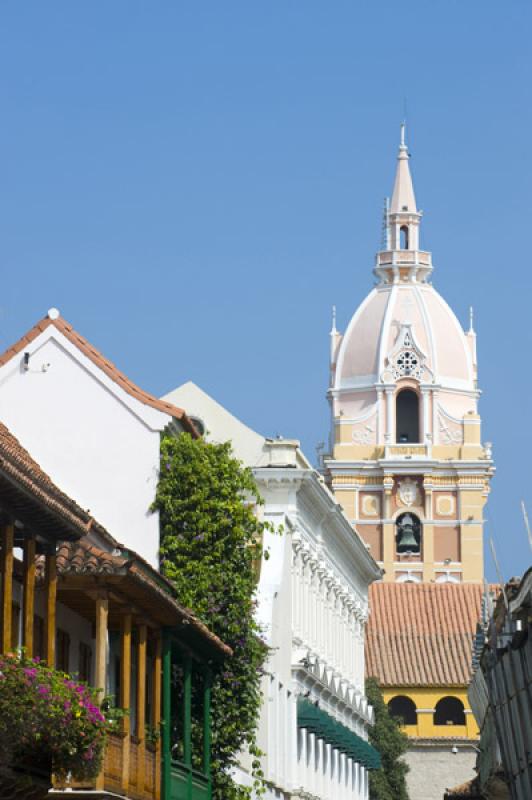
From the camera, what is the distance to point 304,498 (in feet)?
197

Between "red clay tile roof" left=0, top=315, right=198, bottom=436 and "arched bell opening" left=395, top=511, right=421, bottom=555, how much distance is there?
309 ft

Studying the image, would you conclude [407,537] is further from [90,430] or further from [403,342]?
[90,430]

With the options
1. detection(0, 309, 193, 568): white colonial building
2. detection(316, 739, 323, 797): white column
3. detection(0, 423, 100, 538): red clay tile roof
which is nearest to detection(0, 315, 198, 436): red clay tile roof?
detection(0, 309, 193, 568): white colonial building

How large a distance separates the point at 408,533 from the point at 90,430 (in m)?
95.8

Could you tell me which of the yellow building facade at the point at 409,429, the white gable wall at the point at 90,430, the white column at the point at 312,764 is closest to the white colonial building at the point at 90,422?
the white gable wall at the point at 90,430

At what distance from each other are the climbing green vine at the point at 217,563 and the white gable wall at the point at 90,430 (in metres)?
0.37

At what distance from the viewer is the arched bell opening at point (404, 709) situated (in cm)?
10806

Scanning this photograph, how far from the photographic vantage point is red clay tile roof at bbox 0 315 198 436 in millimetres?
41906

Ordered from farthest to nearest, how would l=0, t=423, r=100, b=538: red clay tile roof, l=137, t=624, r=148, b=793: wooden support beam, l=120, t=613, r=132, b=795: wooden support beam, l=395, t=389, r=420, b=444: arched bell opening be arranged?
1. l=395, t=389, r=420, b=444: arched bell opening
2. l=137, t=624, r=148, b=793: wooden support beam
3. l=120, t=613, r=132, b=795: wooden support beam
4. l=0, t=423, r=100, b=538: red clay tile roof

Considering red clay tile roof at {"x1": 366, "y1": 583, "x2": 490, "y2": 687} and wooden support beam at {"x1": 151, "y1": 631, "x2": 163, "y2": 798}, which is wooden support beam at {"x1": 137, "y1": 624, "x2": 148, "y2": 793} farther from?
red clay tile roof at {"x1": 366, "y1": 583, "x2": 490, "y2": 687}

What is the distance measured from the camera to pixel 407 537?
448 ft

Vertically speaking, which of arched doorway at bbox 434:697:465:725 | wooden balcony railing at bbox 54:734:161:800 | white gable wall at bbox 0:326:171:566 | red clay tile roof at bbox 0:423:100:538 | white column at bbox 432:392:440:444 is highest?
white column at bbox 432:392:440:444

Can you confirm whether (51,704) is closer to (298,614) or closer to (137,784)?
(137,784)

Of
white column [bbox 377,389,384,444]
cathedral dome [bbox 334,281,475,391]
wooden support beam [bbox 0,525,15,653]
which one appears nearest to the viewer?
wooden support beam [bbox 0,525,15,653]
